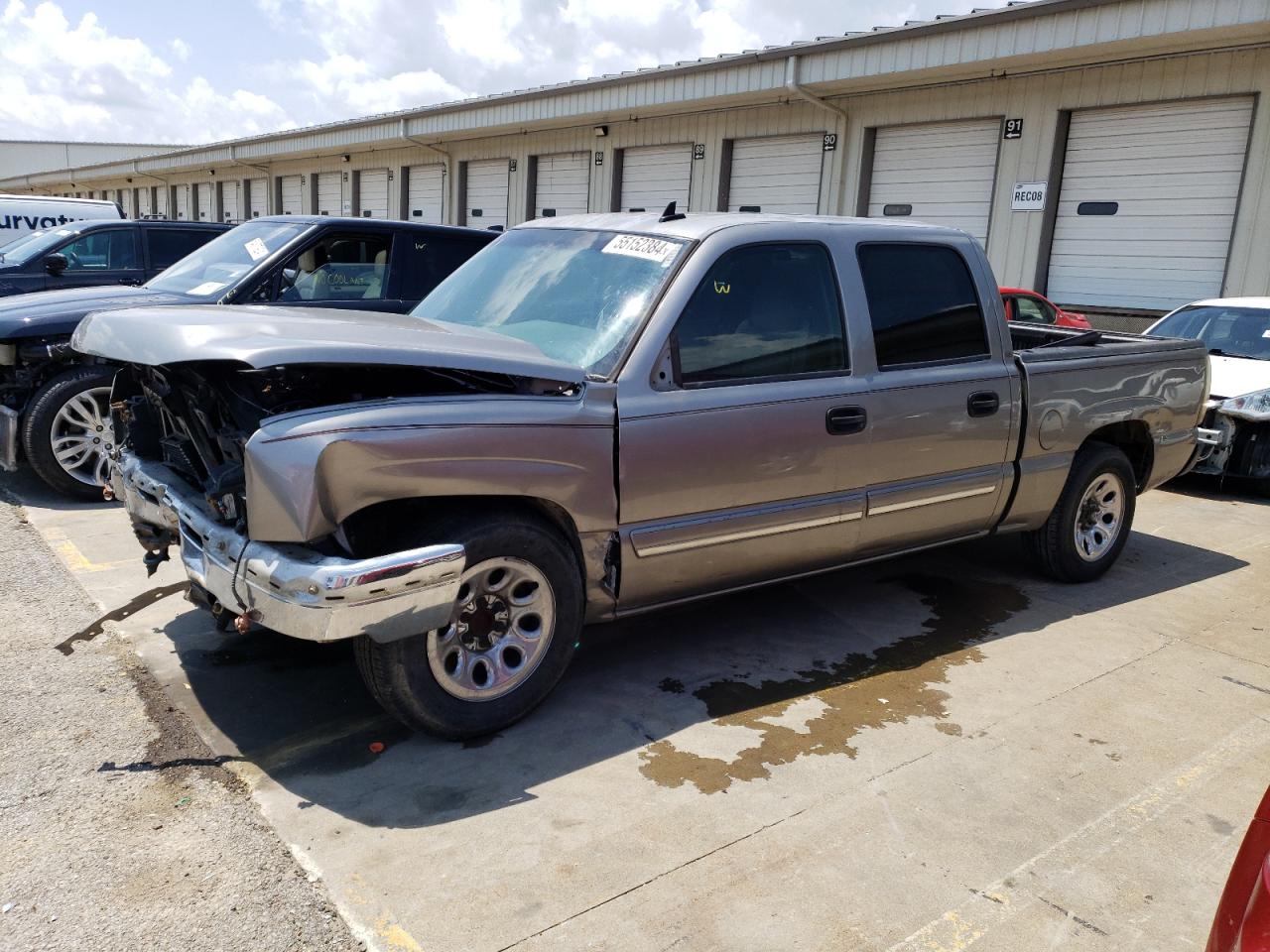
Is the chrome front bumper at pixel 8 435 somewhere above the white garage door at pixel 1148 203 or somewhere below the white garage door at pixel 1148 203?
below

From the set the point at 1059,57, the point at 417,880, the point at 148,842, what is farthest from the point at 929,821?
the point at 1059,57

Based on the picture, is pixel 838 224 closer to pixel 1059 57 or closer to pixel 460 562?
pixel 460 562

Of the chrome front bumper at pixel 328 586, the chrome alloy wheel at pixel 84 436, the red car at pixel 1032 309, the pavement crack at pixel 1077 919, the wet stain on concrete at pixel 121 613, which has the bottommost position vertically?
the wet stain on concrete at pixel 121 613

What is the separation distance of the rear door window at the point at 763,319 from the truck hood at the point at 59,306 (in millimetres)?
4219

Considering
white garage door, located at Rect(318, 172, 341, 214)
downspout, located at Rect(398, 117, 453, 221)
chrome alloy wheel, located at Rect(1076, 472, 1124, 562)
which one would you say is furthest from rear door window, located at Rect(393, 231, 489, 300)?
white garage door, located at Rect(318, 172, 341, 214)

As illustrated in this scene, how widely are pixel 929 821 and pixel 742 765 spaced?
652 mm

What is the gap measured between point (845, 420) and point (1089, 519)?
2.32 m

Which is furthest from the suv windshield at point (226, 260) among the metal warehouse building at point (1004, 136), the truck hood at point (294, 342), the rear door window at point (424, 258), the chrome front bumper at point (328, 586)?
the metal warehouse building at point (1004, 136)

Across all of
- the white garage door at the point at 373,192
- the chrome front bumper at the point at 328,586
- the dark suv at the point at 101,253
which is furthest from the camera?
the white garage door at the point at 373,192

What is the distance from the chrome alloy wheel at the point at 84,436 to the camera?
640 cm

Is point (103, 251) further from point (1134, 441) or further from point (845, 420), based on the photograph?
point (1134, 441)

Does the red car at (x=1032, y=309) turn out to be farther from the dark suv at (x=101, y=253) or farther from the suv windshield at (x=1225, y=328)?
the dark suv at (x=101, y=253)

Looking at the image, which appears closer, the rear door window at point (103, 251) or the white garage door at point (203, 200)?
the rear door window at point (103, 251)

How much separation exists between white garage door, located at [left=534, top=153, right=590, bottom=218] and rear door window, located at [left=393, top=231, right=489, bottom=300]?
12917 mm
